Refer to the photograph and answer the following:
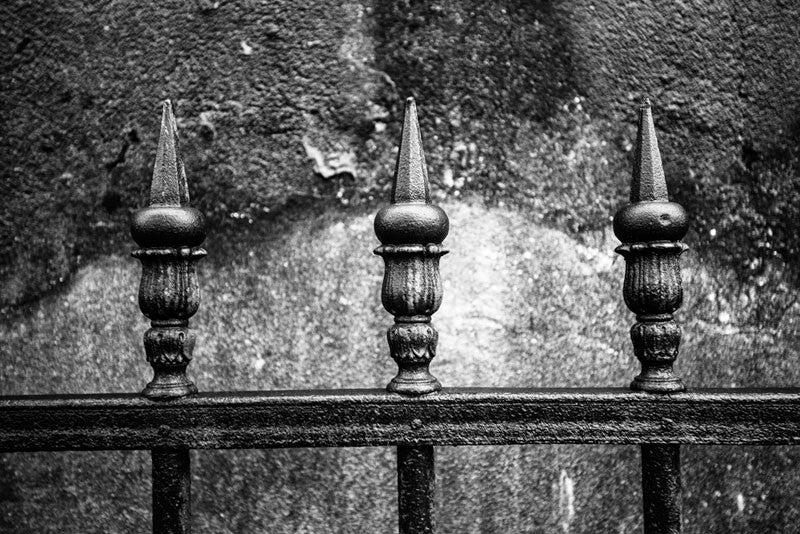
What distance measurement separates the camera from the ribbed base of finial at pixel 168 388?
116 cm

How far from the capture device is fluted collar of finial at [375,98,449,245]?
3.61 ft

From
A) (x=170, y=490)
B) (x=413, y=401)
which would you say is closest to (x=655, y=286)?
(x=413, y=401)

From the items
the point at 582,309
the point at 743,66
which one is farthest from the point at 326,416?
→ the point at 743,66

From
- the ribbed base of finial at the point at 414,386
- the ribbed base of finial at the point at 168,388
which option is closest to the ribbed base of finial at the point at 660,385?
the ribbed base of finial at the point at 414,386

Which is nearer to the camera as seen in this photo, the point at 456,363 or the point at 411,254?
the point at 411,254

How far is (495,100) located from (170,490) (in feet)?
4.06

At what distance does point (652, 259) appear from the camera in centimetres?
112

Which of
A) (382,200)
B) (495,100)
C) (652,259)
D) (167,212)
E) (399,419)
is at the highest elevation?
(495,100)

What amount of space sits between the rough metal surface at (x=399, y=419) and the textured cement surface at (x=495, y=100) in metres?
0.60

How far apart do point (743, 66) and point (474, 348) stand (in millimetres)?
1082

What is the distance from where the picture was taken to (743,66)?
1.62 m

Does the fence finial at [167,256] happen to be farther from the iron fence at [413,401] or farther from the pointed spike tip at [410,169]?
the pointed spike tip at [410,169]

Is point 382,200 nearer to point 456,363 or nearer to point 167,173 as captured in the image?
point 456,363

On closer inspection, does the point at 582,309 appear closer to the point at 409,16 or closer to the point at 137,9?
the point at 409,16
